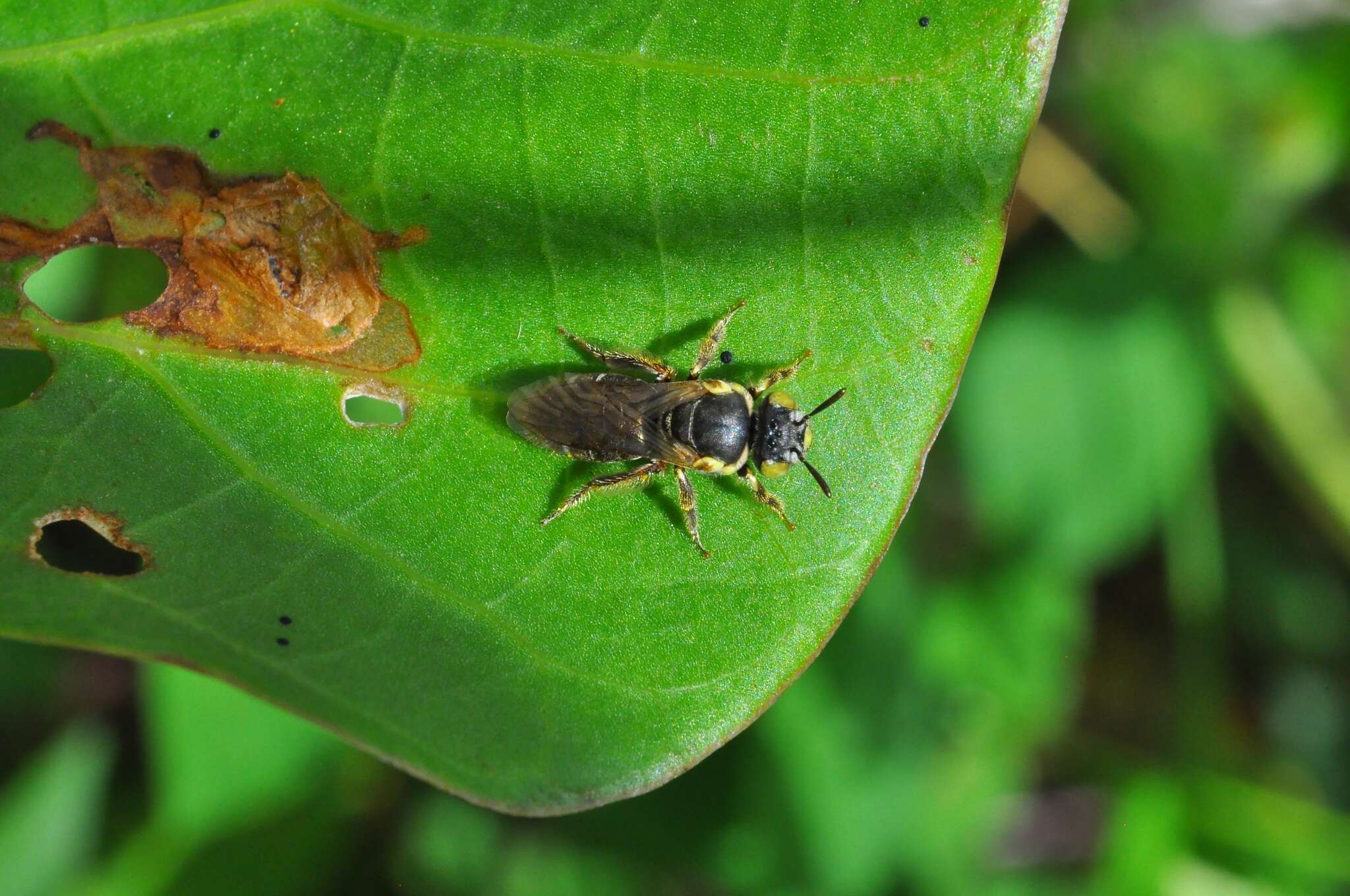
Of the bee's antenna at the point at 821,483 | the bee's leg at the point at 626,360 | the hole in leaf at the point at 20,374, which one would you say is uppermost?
the bee's leg at the point at 626,360

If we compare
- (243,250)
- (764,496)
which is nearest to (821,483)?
(764,496)

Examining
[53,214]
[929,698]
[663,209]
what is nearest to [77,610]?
[53,214]

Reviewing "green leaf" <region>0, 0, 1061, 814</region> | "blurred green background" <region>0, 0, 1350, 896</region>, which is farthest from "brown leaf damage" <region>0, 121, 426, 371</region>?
"blurred green background" <region>0, 0, 1350, 896</region>

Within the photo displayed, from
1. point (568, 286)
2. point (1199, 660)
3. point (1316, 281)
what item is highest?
point (1316, 281)

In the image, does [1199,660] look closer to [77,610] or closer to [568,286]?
[568,286]

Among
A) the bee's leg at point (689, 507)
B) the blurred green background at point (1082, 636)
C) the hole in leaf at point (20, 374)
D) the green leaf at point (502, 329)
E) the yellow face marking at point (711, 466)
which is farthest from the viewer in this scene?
the blurred green background at point (1082, 636)

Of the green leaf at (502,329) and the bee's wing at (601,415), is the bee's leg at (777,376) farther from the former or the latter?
the bee's wing at (601,415)

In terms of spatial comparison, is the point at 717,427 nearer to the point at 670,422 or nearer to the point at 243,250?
the point at 670,422

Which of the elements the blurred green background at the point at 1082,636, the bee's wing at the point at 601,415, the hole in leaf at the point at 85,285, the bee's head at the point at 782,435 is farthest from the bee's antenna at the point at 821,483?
the blurred green background at the point at 1082,636

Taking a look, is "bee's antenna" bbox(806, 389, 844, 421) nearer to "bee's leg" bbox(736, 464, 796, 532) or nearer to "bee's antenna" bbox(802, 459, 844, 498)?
"bee's antenna" bbox(802, 459, 844, 498)
